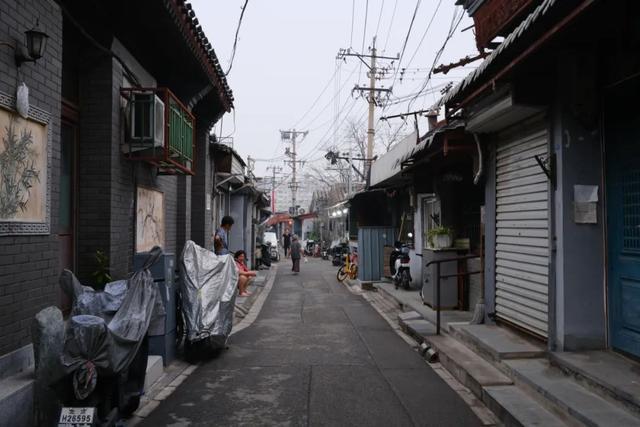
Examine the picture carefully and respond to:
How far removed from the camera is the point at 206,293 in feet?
24.8

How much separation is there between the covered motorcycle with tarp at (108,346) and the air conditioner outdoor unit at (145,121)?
238 cm

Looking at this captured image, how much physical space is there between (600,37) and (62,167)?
6.24 metres

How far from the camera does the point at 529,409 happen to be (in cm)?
497

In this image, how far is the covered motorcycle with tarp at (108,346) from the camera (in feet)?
12.9

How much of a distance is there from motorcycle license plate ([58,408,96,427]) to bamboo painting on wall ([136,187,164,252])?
14.9ft

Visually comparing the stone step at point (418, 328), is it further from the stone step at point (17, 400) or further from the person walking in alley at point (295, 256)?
the person walking in alley at point (295, 256)

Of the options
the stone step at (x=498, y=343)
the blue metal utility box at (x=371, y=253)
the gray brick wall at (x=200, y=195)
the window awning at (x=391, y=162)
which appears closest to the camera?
the stone step at (x=498, y=343)

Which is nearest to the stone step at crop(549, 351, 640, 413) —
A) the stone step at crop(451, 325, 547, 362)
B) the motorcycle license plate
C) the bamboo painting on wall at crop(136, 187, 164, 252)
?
the stone step at crop(451, 325, 547, 362)

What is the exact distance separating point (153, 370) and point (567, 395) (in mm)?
4443

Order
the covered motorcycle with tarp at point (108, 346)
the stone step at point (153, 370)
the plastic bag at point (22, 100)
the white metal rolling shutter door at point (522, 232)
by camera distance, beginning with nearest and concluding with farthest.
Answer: the covered motorcycle with tarp at point (108, 346) → the plastic bag at point (22, 100) → the stone step at point (153, 370) → the white metal rolling shutter door at point (522, 232)

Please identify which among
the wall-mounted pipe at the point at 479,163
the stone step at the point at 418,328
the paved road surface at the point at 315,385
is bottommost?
the paved road surface at the point at 315,385

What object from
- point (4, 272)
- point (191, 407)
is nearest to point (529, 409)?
point (191, 407)

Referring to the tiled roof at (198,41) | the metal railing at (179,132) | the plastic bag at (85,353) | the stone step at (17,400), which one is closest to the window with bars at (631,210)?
the plastic bag at (85,353)

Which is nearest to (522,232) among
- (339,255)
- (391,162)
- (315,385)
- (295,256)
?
(315,385)
